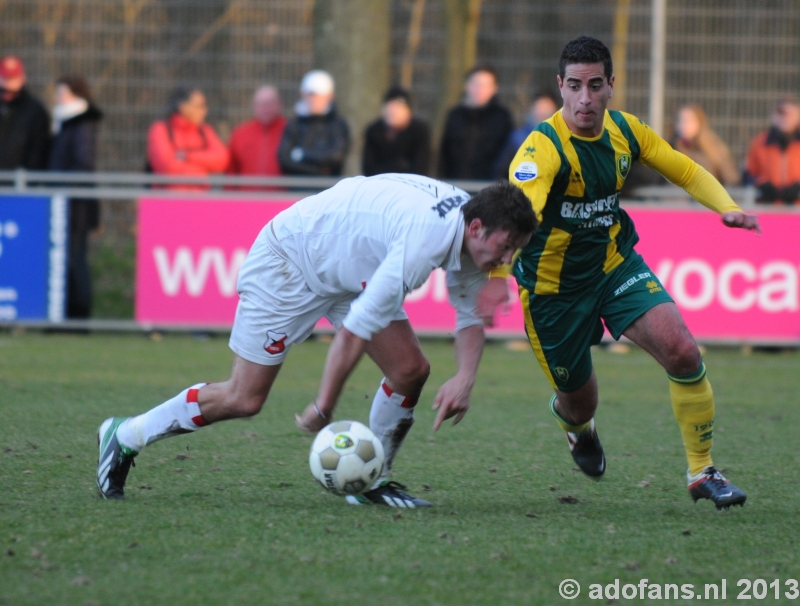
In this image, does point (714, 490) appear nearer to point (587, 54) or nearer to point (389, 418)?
point (389, 418)

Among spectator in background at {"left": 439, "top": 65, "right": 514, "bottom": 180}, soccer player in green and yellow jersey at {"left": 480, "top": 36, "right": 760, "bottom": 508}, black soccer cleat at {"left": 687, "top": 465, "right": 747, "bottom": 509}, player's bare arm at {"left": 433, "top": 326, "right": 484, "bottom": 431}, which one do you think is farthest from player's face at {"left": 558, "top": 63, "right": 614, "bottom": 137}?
spectator in background at {"left": 439, "top": 65, "right": 514, "bottom": 180}

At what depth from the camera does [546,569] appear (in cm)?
427

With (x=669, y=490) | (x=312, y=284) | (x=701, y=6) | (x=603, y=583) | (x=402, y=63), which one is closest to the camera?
(x=603, y=583)

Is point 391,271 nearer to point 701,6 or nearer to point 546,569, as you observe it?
point 546,569

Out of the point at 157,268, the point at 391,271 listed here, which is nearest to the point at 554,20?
the point at 157,268

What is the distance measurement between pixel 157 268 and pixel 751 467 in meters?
6.69

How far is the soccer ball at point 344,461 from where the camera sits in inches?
196

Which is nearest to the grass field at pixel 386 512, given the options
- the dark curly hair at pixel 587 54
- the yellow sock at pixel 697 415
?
the yellow sock at pixel 697 415

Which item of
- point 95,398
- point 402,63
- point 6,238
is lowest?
point 95,398

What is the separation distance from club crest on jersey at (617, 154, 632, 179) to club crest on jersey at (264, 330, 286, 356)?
1.71m

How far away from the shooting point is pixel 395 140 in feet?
40.0

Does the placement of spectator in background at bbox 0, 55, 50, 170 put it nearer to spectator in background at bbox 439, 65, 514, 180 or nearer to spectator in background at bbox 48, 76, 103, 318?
spectator in background at bbox 48, 76, 103, 318

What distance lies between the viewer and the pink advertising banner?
11.2 meters

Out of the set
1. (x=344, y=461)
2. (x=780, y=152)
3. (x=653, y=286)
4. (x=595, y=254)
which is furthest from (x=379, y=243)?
(x=780, y=152)
